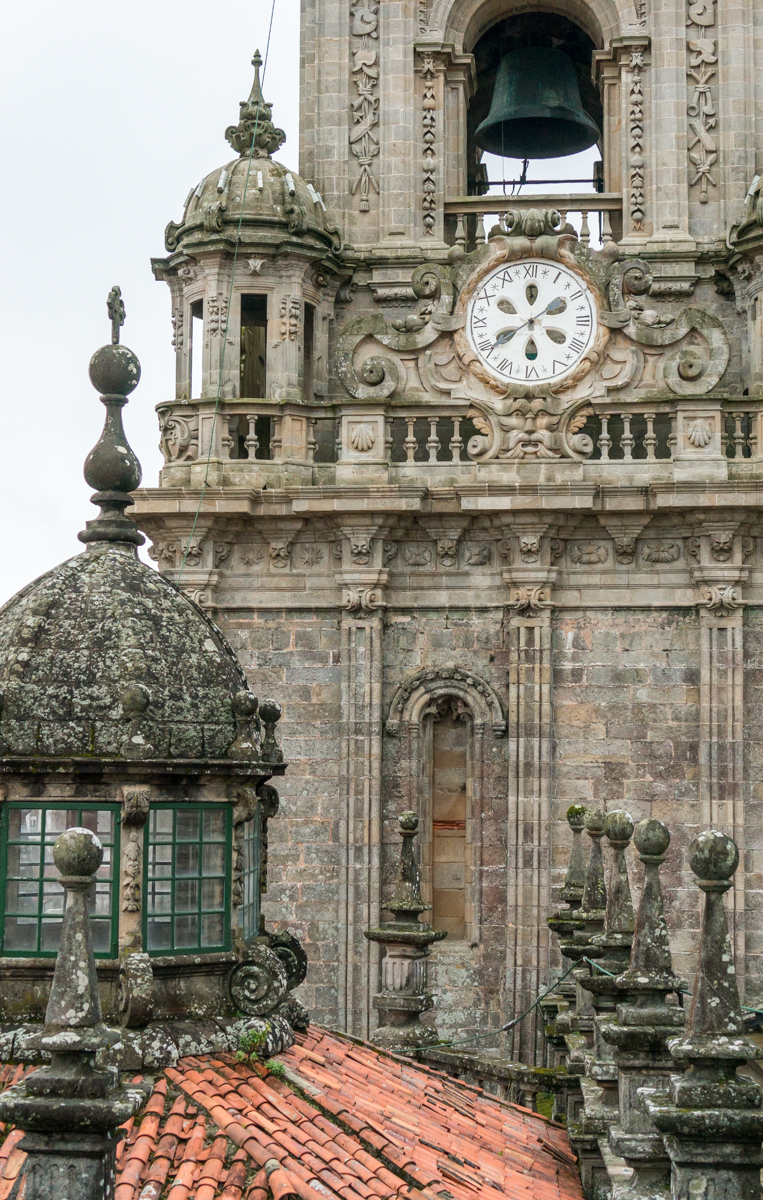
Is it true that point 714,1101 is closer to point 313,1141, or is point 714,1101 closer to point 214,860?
point 313,1141

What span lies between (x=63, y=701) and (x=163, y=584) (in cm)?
156

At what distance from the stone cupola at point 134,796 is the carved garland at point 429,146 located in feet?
49.7

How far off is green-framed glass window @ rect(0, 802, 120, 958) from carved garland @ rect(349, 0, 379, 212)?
56.3 feet

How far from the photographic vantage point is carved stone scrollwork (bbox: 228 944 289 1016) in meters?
12.9

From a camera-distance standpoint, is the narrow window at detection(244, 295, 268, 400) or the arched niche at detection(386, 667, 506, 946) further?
the narrow window at detection(244, 295, 268, 400)

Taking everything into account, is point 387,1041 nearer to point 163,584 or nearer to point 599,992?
point 599,992

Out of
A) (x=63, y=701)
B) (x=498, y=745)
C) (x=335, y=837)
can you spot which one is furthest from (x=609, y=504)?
(x=63, y=701)

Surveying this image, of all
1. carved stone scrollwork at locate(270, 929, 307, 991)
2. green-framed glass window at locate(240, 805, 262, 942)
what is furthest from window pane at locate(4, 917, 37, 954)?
carved stone scrollwork at locate(270, 929, 307, 991)

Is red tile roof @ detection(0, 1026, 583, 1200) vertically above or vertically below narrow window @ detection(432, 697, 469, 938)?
below

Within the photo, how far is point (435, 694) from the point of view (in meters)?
25.3

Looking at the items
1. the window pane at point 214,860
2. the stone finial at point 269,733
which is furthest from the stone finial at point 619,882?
the window pane at point 214,860

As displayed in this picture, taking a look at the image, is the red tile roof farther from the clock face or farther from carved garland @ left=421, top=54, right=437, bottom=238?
carved garland @ left=421, top=54, right=437, bottom=238

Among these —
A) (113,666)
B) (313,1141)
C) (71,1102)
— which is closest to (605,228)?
(113,666)

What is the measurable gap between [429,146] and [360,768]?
9.76 meters
